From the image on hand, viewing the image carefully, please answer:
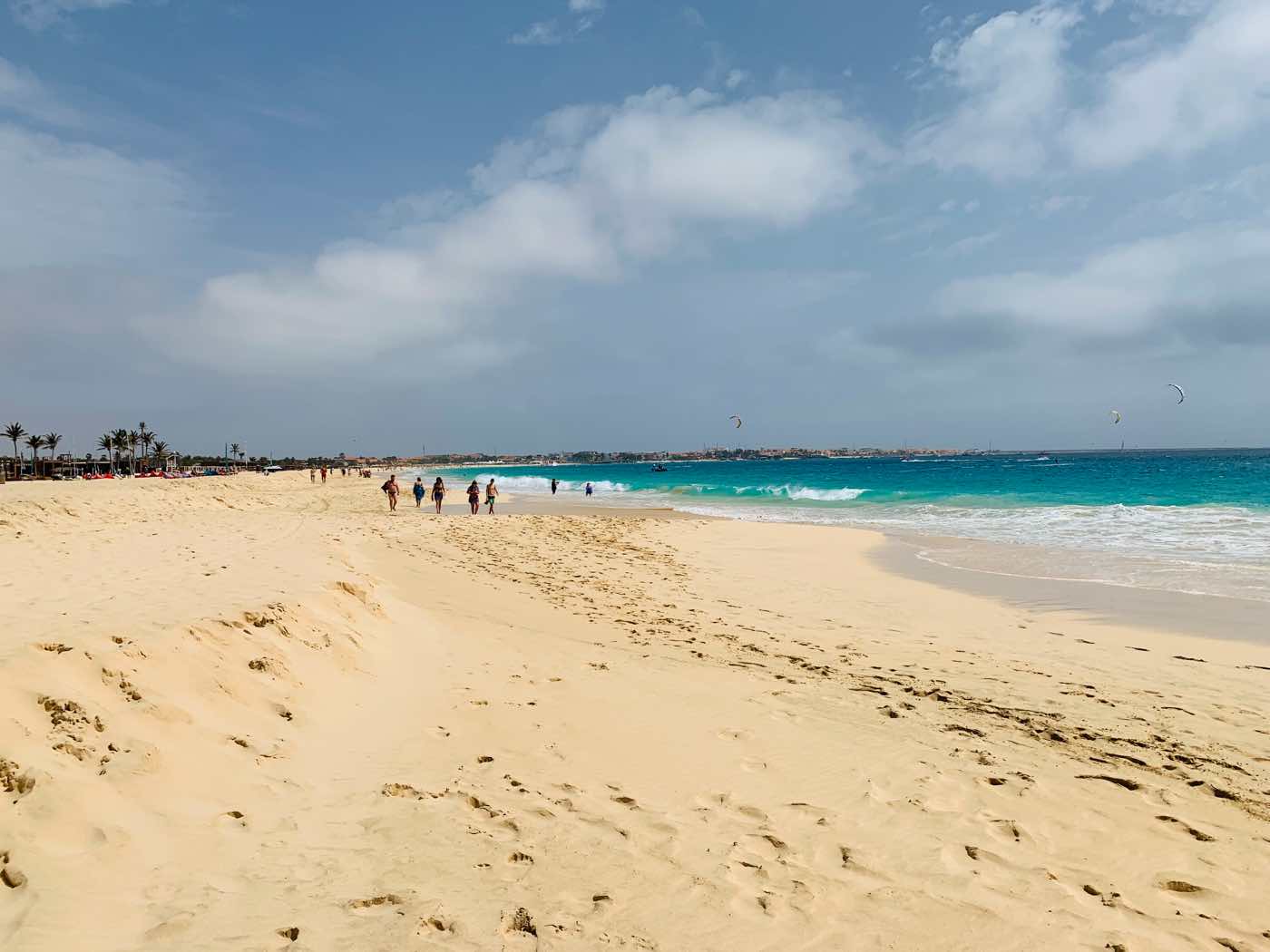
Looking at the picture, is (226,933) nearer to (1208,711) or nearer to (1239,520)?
(1208,711)

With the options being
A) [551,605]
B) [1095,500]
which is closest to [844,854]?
[551,605]

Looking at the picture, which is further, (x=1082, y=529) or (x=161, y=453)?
(x=161, y=453)

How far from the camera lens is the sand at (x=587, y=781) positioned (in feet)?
9.77

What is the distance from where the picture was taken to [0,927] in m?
2.58

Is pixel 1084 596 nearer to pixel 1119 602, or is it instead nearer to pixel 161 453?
pixel 1119 602

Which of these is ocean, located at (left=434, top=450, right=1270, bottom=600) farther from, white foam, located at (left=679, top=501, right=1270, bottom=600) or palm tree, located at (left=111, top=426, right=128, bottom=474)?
palm tree, located at (left=111, top=426, right=128, bottom=474)

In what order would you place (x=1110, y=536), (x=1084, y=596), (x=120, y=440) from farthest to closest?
(x=120, y=440) < (x=1110, y=536) < (x=1084, y=596)

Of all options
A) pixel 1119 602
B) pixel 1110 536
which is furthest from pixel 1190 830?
pixel 1110 536

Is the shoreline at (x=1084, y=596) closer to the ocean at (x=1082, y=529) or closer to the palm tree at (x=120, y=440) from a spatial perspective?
the ocean at (x=1082, y=529)

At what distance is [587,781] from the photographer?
4.41m

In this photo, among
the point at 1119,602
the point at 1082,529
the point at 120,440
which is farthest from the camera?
the point at 120,440

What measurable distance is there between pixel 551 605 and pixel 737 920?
7.39 metres

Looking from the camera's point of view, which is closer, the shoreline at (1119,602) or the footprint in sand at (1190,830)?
the footprint in sand at (1190,830)

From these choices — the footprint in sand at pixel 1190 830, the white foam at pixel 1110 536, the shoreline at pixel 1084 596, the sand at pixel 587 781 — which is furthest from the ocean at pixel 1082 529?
the footprint in sand at pixel 1190 830
